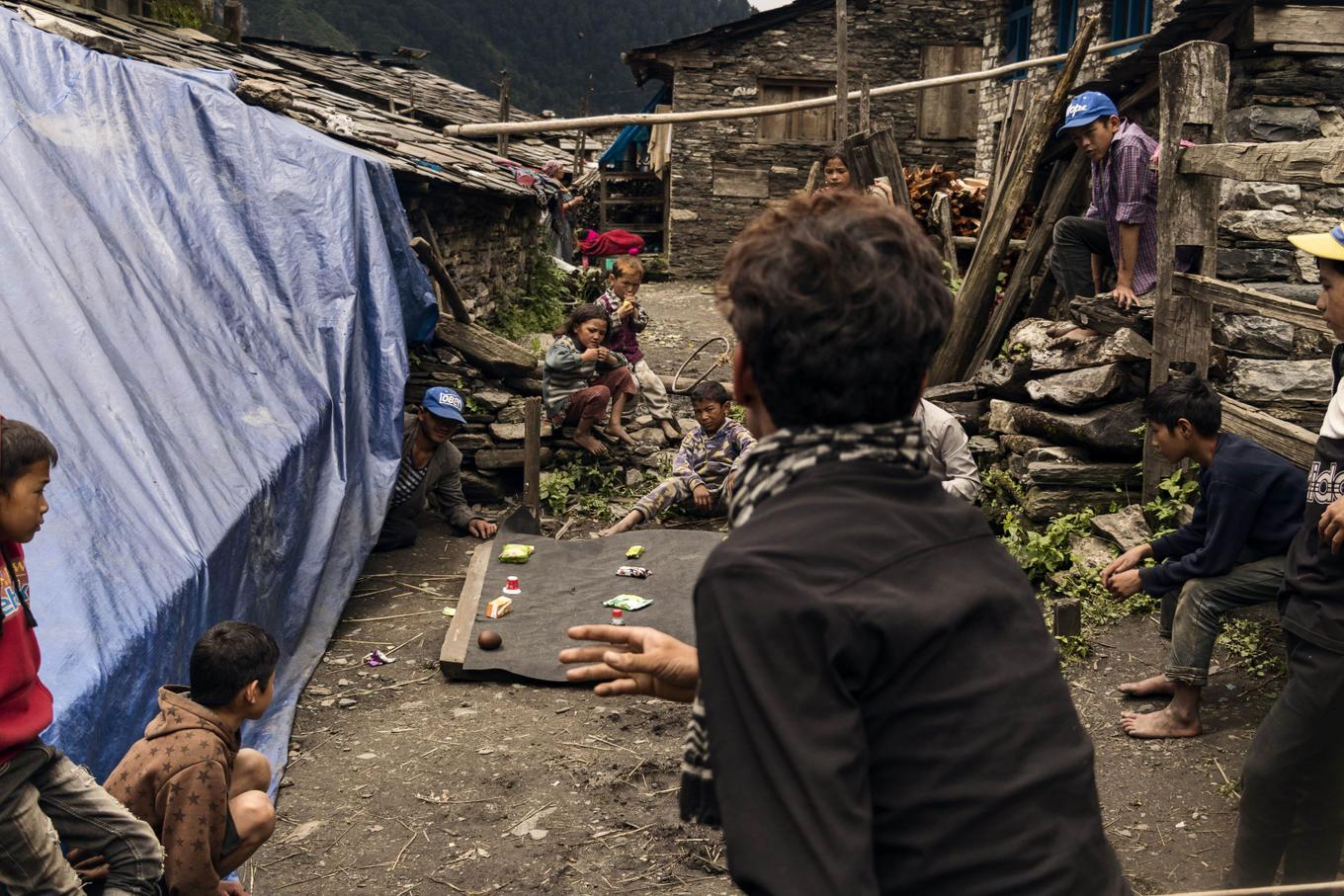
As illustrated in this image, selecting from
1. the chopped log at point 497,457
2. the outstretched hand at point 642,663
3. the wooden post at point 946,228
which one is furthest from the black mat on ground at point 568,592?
the wooden post at point 946,228

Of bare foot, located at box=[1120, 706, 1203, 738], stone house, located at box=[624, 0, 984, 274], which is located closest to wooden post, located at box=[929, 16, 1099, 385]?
bare foot, located at box=[1120, 706, 1203, 738]

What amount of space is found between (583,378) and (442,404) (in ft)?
4.95

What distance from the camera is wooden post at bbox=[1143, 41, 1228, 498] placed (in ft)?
18.4

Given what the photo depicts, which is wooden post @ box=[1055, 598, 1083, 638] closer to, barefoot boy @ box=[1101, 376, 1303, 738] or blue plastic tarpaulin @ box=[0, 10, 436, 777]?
barefoot boy @ box=[1101, 376, 1303, 738]

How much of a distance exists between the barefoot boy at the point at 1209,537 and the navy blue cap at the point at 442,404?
4.04m

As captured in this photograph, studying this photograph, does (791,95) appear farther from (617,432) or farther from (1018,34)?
(617,432)

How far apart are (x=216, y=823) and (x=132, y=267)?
2.96 metres

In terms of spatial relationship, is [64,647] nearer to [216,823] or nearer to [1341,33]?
[216,823]

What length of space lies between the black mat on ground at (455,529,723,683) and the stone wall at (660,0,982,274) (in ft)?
43.0

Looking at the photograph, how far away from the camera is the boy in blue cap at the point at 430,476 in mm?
7316

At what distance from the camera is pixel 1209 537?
13.9 feet

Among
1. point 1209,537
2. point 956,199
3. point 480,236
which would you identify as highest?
point 956,199

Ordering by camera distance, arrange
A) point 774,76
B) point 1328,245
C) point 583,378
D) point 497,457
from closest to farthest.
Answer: point 1328,245 < point 497,457 < point 583,378 < point 774,76

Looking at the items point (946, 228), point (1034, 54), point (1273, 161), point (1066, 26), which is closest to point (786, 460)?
point (1273, 161)
